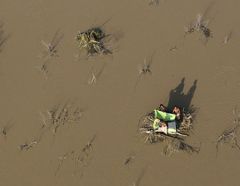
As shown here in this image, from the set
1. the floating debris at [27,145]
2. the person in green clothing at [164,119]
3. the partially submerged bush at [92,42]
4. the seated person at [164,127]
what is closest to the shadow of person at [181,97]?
the person in green clothing at [164,119]

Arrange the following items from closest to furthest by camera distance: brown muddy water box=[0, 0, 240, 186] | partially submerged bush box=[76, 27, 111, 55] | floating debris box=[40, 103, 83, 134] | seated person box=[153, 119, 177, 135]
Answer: brown muddy water box=[0, 0, 240, 186] < seated person box=[153, 119, 177, 135] < floating debris box=[40, 103, 83, 134] < partially submerged bush box=[76, 27, 111, 55]

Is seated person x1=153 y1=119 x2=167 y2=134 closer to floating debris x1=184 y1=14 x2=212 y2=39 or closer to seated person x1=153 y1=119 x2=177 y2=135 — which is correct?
seated person x1=153 y1=119 x2=177 y2=135

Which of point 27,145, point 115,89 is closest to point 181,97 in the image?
point 115,89

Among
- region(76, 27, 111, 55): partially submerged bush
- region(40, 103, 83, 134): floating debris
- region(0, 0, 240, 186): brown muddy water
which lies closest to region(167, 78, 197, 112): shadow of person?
region(0, 0, 240, 186): brown muddy water

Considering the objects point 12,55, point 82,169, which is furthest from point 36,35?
point 82,169

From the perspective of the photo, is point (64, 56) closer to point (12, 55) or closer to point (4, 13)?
point (12, 55)

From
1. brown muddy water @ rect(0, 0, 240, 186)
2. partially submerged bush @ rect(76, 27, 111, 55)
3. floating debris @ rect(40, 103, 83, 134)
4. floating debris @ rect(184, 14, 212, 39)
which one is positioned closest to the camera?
brown muddy water @ rect(0, 0, 240, 186)

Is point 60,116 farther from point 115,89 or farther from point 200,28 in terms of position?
point 200,28
